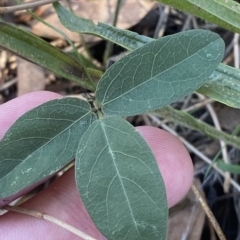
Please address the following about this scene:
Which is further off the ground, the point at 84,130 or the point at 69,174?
the point at 84,130

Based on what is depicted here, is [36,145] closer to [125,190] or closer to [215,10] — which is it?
[125,190]

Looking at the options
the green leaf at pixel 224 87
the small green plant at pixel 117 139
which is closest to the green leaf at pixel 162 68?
the small green plant at pixel 117 139

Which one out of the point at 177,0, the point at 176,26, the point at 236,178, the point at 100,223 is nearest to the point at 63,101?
the point at 100,223

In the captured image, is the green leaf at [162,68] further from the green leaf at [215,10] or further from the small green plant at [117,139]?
the green leaf at [215,10]

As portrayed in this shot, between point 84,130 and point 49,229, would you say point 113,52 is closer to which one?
point 49,229

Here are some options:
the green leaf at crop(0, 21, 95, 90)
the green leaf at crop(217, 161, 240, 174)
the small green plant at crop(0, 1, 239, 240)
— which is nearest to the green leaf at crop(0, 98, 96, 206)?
the small green plant at crop(0, 1, 239, 240)
